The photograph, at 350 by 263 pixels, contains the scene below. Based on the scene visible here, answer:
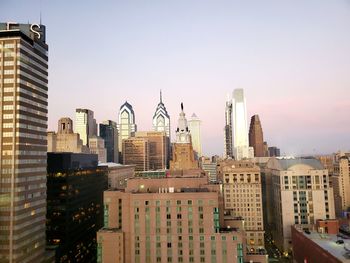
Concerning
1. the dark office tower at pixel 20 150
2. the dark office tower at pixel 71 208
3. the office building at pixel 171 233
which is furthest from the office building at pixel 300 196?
the dark office tower at pixel 20 150

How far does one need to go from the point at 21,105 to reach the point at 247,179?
114m

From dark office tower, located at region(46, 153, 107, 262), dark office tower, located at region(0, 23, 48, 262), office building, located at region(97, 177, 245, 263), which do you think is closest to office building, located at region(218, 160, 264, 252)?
dark office tower, located at region(46, 153, 107, 262)

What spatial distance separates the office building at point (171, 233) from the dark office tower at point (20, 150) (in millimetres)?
27046

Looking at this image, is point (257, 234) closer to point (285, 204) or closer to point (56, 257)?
point (285, 204)

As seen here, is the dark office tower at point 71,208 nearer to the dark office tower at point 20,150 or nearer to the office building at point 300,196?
the dark office tower at point 20,150

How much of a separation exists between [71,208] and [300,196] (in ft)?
313

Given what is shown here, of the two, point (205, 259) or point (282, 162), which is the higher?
point (282, 162)

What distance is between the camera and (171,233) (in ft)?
250

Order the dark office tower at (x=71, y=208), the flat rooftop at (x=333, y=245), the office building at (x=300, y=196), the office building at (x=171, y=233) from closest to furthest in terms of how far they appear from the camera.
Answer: the office building at (x=171, y=233) < the flat rooftop at (x=333, y=245) < the dark office tower at (x=71, y=208) < the office building at (x=300, y=196)

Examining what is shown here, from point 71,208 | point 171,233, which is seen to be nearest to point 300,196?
point 171,233

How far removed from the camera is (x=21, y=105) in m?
93.9

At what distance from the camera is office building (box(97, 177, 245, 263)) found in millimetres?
75125

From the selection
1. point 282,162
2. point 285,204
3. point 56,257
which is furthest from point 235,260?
point 282,162

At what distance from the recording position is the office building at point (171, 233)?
246ft
